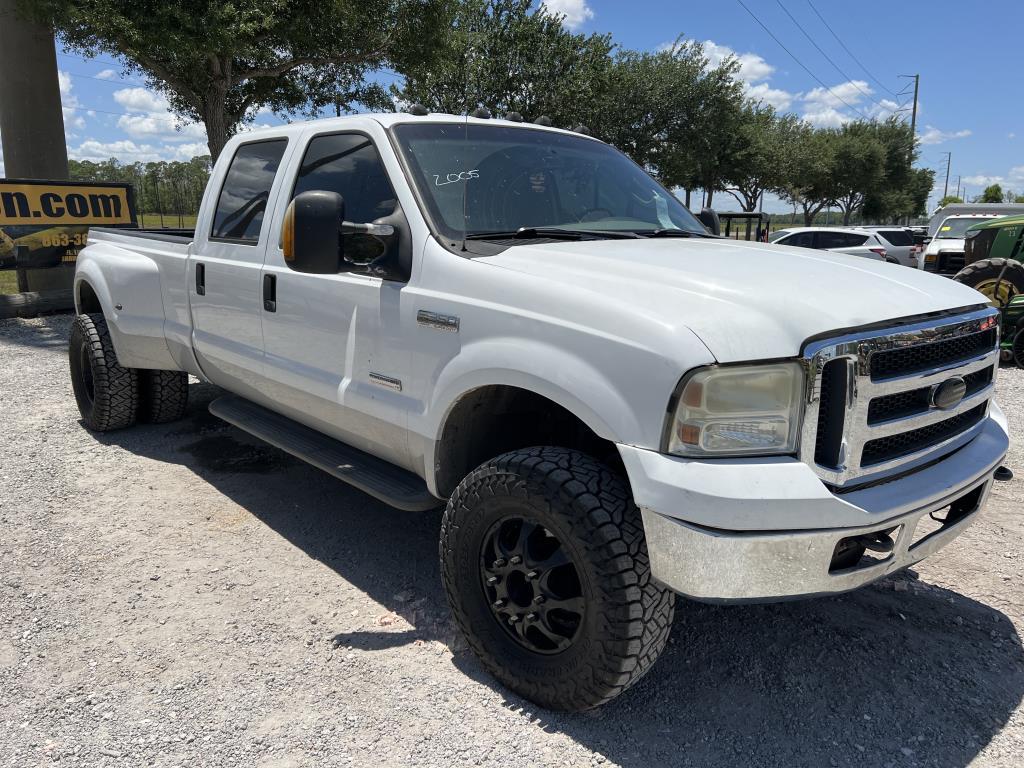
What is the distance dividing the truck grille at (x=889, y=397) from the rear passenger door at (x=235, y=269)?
8.87ft

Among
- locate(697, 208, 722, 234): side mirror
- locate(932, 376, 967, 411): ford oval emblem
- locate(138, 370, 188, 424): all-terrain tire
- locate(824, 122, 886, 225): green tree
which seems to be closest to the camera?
locate(932, 376, 967, 411): ford oval emblem

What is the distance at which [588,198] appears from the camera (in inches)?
136

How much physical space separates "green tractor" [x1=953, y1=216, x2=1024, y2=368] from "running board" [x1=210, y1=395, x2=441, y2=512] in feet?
26.5

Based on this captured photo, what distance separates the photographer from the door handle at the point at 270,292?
3619mm

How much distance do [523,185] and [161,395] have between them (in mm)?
3563

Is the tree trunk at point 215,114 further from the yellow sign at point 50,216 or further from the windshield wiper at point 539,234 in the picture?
the windshield wiper at point 539,234

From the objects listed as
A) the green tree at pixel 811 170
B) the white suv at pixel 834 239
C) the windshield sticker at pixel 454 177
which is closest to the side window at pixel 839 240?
the white suv at pixel 834 239

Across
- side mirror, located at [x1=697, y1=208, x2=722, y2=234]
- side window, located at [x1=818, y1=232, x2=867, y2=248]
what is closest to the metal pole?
side mirror, located at [x1=697, y1=208, x2=722, y2=234]

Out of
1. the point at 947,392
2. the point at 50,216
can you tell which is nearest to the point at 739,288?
the point at 947,392

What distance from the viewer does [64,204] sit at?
1205 centimetres

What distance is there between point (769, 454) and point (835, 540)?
0.94 ft

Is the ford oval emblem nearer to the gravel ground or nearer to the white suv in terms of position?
the gravel ground

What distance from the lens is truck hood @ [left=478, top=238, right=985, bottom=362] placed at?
2100mm

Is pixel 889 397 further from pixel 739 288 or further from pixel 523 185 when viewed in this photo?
pixel 523 185
